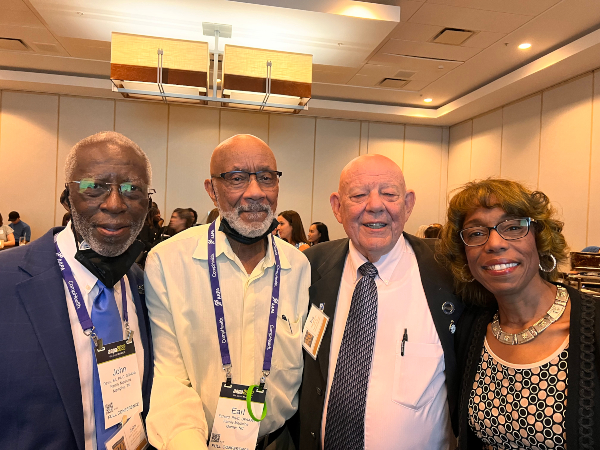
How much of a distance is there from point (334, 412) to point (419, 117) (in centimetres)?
888

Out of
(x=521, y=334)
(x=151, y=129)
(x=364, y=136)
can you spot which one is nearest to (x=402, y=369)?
(x=521, y=334)

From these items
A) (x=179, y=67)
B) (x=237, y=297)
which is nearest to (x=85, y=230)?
(x=237, y=297)

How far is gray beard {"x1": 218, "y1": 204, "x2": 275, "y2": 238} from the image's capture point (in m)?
1.87

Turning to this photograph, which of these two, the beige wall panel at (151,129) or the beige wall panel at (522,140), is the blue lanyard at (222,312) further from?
the beige wall panel at (151,129)

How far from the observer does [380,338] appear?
1850 millimetres

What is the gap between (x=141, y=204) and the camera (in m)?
1.65

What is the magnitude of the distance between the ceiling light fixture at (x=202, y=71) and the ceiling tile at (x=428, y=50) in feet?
5.51

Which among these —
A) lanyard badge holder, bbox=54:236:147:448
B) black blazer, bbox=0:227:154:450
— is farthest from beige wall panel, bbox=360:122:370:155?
black blazer, bbox=0:227:154:450

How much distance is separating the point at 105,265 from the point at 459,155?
9862 millimetres

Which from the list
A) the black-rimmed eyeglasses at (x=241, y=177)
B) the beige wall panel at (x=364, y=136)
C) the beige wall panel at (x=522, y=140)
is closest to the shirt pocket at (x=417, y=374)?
the black-rimmed eyeglasses at (x=241, y=177)

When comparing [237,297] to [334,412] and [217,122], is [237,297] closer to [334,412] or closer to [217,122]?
[334,412]

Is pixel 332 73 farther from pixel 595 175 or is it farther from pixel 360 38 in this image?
pixel 595 175

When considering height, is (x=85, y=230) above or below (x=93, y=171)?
below

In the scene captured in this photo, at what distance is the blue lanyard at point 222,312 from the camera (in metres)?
1.72
